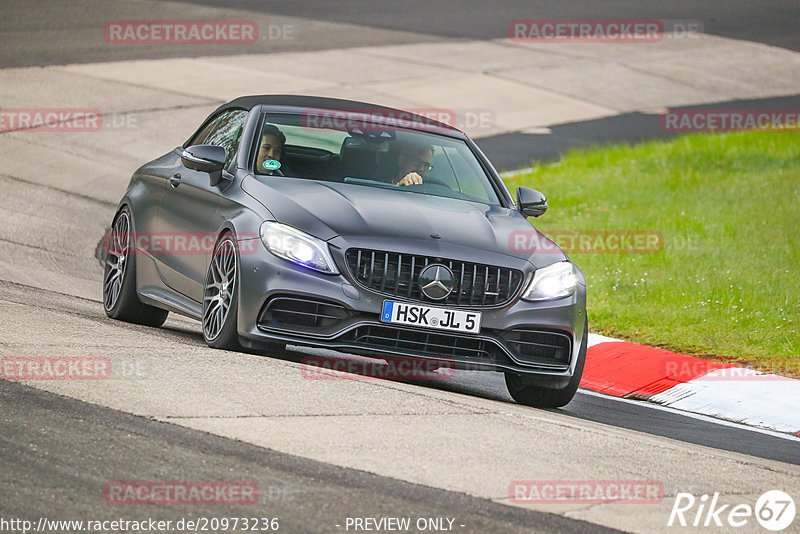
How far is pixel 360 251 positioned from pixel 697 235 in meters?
8.26

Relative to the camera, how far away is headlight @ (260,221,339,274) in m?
7.50

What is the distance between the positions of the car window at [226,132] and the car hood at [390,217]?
710mm

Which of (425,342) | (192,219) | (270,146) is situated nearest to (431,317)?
(425,342)

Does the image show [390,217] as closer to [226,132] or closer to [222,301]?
[222,301]

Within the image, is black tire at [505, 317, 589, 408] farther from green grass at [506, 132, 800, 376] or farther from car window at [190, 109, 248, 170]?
green grass at [506, 132, 800, 376]

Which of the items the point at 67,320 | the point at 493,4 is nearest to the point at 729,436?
the point at 67,320

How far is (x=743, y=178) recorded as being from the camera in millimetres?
18703

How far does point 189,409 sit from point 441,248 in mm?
1997

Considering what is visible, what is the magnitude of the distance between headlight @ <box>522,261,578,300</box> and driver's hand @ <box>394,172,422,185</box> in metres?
1.21

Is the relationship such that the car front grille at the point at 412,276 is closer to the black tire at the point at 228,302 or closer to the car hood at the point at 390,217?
the car hood at the point at 390,217

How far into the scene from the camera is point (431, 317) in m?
7.56

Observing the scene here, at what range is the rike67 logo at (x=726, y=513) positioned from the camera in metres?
5.51

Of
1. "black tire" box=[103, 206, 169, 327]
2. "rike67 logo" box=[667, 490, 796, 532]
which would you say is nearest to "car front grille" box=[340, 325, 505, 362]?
"rike67 logo" box=[667, 490, 796, 532]

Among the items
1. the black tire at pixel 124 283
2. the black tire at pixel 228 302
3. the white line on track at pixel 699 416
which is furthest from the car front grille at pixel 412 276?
the black tire at pixel 124 283
